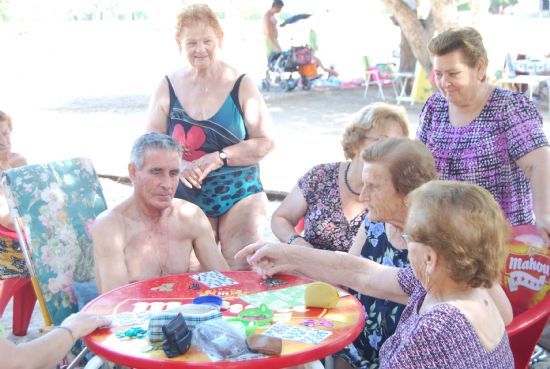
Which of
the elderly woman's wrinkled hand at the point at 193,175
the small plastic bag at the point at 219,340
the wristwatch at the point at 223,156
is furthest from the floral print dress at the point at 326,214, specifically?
the small plastic bag at the point at 219,340

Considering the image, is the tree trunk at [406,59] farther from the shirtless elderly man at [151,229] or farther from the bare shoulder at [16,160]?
the shirtless elderly man at [151,229]

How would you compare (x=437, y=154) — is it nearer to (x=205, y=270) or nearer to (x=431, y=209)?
(x=205, y=270)

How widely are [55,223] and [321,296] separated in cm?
164

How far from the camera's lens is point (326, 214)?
3.66 m

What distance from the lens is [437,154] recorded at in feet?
11.7

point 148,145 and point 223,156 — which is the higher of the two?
point 148,145

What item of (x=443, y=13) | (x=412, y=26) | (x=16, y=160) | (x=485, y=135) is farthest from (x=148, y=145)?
(x=412, y=26)

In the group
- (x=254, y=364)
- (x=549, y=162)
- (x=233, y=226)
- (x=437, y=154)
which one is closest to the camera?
(x=254, y=364)

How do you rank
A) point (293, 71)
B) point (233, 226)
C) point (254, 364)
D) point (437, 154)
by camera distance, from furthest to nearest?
point (293, 71) → point (233, 226) → point (437, 154) → point (254, 364)

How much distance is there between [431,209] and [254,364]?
697 mm

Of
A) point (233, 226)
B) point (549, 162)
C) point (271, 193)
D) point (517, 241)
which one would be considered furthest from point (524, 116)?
point (271, 193)

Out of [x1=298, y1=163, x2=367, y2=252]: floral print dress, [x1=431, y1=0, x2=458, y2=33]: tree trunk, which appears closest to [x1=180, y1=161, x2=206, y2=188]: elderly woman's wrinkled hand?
[x1=298, y1=163, x2=367, y2=252]: floral print dress

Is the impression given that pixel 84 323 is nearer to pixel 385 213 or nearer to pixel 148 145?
pixel 148 145

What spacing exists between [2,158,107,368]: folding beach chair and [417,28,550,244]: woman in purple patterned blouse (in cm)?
186
